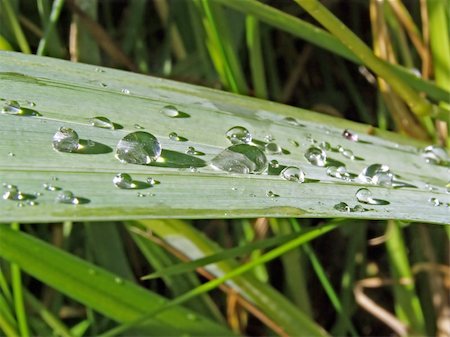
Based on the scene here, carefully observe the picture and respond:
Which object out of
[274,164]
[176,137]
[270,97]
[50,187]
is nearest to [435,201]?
[274,164]

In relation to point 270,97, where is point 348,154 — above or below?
below

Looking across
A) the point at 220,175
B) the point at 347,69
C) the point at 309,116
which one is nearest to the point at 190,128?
the point at 220,175

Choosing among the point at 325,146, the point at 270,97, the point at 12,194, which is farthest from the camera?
the point at 270,97

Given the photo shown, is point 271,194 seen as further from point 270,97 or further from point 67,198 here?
point 270,97

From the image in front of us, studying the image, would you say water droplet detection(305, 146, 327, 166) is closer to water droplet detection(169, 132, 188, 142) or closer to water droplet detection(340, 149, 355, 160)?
water droplet detection(340, 149, 355, 160)

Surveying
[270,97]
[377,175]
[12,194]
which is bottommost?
[12,194]

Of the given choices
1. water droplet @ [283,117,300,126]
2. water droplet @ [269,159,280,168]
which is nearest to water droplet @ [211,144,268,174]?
water droplet @ [269,159,280,168]

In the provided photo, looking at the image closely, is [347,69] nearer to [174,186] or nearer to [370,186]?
[370,186]
